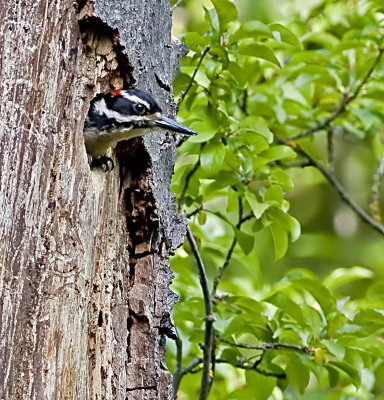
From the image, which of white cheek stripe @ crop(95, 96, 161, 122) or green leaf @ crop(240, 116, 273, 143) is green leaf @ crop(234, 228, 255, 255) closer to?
green leaf @ crop(240, 116, 273, 143)

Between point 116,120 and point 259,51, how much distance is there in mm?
723

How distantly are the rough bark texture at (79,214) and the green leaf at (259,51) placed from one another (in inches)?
13.0

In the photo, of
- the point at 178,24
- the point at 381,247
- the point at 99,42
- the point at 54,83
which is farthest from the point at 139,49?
the point at 381,247

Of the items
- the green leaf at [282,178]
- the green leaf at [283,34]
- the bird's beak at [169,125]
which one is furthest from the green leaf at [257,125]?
the bird's beak at [169,125]

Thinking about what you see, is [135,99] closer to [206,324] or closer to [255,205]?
[255,205]

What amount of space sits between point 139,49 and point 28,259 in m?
0.76

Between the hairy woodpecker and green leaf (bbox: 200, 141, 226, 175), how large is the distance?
0.31 metres

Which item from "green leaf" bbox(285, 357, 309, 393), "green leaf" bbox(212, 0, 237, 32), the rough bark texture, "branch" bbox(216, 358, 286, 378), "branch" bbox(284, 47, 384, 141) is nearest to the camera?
the rough bark texture

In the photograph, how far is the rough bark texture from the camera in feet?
7.77

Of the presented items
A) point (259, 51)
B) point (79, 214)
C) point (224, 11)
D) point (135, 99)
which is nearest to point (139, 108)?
point (135, 99)

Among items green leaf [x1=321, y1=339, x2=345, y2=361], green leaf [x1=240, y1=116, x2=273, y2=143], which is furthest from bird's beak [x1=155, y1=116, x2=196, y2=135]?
green leaf [x1=321, y1=339, x2=345, y2=361]

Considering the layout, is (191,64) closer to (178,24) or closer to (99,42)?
(99,42)

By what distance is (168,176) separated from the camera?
2893 millimetres

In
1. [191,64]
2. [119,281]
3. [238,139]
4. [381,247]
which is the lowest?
[119,281]
